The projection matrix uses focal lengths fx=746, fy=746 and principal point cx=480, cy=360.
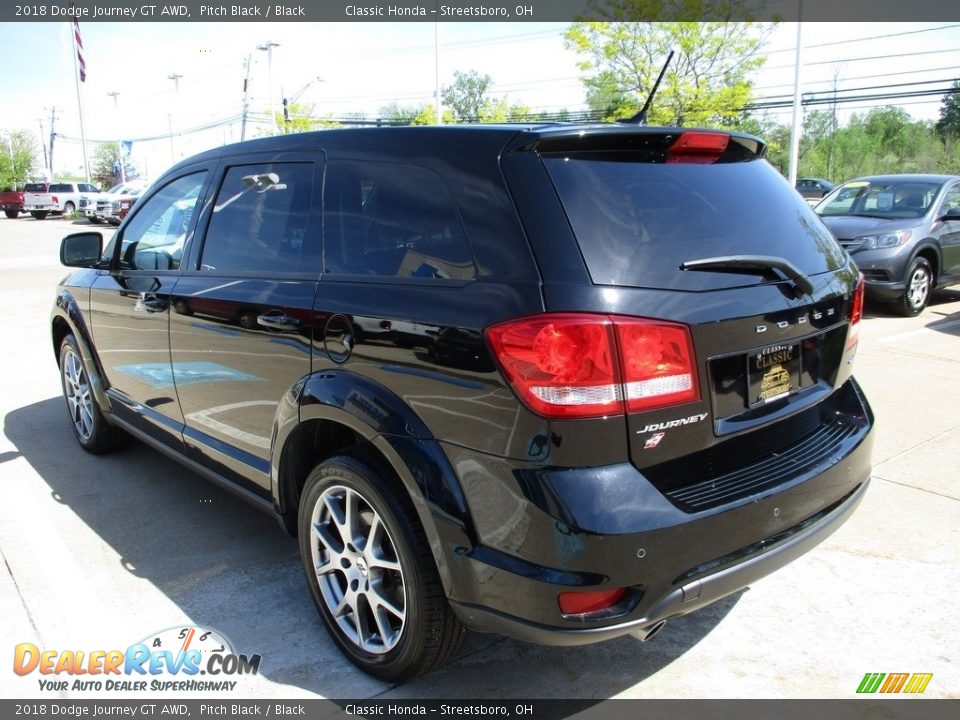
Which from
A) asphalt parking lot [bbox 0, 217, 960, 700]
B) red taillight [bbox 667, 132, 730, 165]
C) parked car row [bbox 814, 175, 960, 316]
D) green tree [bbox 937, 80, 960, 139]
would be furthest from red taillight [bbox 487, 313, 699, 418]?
green tree [bbox 937, 80, 960, 139]

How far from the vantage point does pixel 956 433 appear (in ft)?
16.3

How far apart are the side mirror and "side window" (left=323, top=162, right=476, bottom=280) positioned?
94.5 inches

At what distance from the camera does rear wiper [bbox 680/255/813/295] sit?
221cm

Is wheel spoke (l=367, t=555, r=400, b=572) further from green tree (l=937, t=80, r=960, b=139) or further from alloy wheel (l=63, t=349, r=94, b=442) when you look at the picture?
green tree (l=937, t=80, r=960, b=139)

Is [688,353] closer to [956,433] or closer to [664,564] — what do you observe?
[664,564]

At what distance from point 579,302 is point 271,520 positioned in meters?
2.66

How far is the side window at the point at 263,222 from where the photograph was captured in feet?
9.68

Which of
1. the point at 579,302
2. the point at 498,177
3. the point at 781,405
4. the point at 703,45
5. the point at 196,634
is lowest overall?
the point at 196,634

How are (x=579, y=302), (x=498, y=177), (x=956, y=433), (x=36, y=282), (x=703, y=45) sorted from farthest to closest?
1. (x=703, y=45)
2. (x=36, y=282)
3. (x=956, y=433)
4. (x=498, y=177)
5. (x=579, y=302)

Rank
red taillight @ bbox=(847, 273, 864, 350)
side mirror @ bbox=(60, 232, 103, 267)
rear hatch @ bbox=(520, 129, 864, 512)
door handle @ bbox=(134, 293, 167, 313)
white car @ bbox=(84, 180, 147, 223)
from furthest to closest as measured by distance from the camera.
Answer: white car @ bbox=(84, 180, 147, 223)
side mirror @ bbox=(60, 232, 103, 267)
door handle @ bbox=(134, 293, 167, 313)
red taillight @ bbox=(847, 273, 864, 350)
rear hatch @ bbox=(520, 129, 864, 512)

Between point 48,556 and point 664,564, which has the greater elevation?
point 664,564

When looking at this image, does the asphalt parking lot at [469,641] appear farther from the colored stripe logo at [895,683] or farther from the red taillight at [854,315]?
the red taillight at [854,315]

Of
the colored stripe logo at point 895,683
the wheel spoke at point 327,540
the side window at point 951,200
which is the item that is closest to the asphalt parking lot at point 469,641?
the colored stripe logo at point 895,683

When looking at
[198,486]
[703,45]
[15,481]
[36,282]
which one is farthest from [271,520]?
[703,45]
